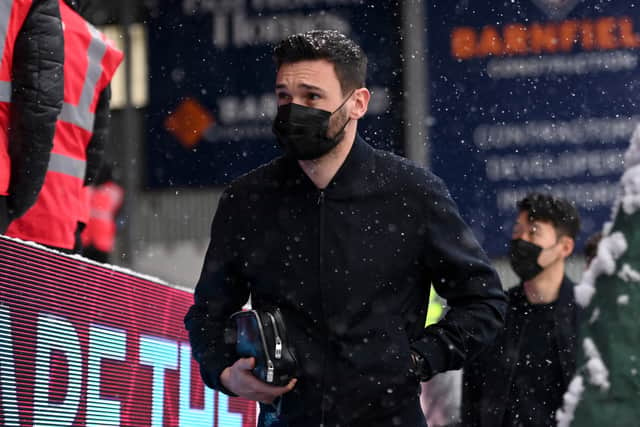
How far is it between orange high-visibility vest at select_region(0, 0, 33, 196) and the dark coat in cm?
240

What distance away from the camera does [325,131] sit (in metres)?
3.07

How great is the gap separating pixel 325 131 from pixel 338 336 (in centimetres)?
54

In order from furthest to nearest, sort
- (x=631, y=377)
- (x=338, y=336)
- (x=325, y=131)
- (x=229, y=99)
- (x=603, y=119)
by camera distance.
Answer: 1. (x=229, y=99)
2. (x=603, y=119)
3. (x=325, y=131)
4. (x=338, y=336)
5. (x=631, y=377)

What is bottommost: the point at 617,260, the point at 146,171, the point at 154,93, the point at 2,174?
the point at 146,171

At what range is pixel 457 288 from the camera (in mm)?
3008

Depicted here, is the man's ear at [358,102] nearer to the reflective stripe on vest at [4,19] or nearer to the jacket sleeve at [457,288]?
the jacket sleeve at [457,288]

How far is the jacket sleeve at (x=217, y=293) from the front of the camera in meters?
2.99

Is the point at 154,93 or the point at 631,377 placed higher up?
the point at 631,377

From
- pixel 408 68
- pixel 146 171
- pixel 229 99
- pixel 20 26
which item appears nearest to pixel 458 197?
pixel 408 68

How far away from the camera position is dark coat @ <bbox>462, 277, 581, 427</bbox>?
561 cm

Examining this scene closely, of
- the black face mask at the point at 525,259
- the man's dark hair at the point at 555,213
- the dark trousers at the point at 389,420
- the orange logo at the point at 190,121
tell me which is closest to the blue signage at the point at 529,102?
the orange logo at the point at 190,121

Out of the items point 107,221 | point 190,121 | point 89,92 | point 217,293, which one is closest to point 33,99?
point 89,92

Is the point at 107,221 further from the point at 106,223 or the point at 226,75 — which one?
the point at 226,75

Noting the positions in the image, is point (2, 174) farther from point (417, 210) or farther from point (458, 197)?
point (458, 197)
